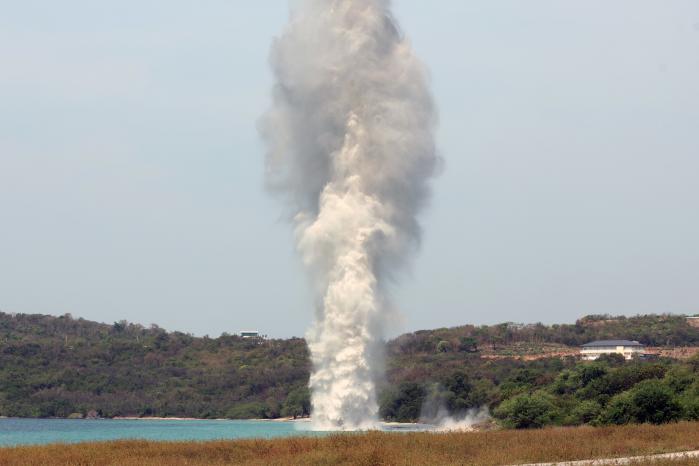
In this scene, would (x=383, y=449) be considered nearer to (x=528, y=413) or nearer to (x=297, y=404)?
(x=528, y=413)

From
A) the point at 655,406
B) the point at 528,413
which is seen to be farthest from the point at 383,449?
the point at 528,413

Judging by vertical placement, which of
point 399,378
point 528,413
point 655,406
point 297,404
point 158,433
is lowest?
point 655,406

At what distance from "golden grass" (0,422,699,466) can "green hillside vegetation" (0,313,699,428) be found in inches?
453

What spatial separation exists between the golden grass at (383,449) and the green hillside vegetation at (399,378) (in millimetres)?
11513

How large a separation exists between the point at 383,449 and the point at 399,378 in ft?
239

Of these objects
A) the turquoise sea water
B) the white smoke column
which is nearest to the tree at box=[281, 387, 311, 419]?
the turquoise sea water

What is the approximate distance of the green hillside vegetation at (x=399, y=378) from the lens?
6009cm

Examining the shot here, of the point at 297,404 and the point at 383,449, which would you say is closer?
the point at 383,449

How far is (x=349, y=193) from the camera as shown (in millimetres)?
64375

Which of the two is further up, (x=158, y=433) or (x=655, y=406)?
(x=158, y=433)

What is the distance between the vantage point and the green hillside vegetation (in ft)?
197

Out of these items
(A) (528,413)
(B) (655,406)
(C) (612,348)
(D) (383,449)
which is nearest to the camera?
(D) (383,449)

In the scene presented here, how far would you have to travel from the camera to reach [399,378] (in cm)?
10819

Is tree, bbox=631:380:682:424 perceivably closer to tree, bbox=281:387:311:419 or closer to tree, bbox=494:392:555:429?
tree, bbox=494:392:555:429
